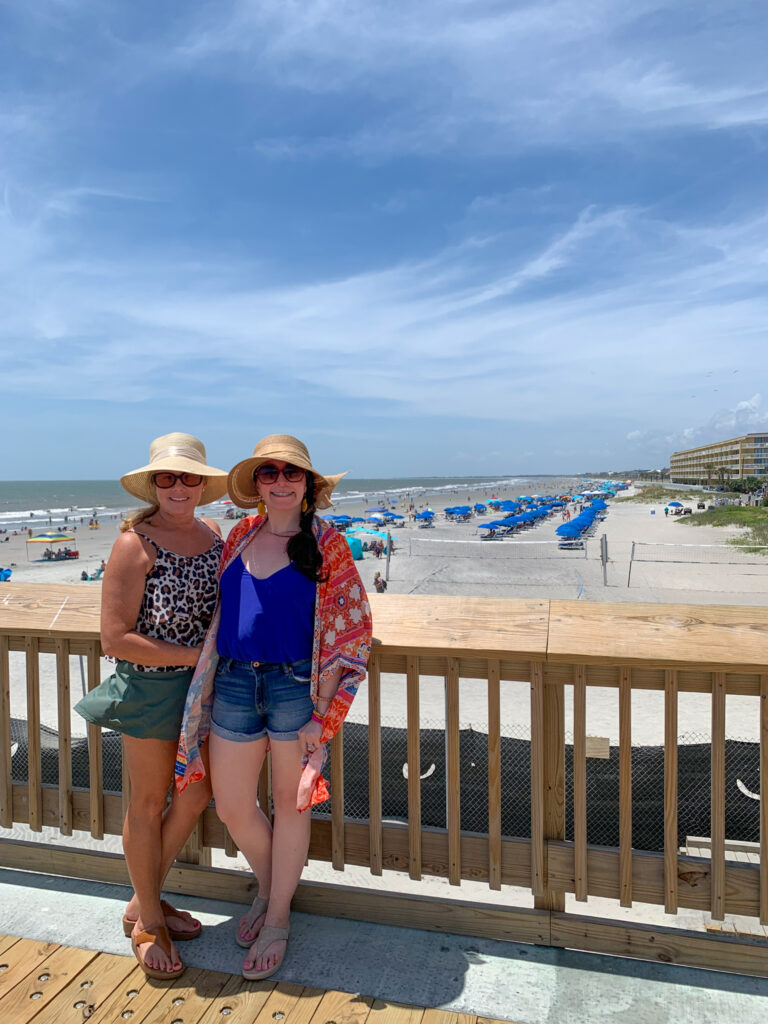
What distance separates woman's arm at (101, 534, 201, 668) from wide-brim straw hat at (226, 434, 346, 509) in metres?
0.36

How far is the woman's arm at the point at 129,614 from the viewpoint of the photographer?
1989mm

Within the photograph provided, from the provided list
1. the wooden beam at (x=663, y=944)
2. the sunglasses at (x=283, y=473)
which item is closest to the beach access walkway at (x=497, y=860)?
the wooden beam at (x=663, y=944)

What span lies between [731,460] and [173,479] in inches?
5080

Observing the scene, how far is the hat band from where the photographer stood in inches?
84.8

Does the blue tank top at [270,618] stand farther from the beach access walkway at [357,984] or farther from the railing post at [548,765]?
the beach access walkway at [357,984]

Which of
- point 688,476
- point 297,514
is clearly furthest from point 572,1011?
point 688,476

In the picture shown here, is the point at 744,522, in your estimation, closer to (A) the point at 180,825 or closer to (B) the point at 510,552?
(B) the point at 510,552

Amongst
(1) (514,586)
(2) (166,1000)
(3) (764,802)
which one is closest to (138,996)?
(2) (166,1000)

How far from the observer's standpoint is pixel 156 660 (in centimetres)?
200

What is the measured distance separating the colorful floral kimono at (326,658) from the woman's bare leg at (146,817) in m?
0.08

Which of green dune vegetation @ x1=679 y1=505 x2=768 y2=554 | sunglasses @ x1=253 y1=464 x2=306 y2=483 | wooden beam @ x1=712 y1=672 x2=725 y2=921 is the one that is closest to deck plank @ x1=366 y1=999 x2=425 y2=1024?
wooden beam @ x1=712 y1=672 x2=725 y2=921

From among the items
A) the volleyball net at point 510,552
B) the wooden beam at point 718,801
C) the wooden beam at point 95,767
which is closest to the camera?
the wooden beam at point 718,801

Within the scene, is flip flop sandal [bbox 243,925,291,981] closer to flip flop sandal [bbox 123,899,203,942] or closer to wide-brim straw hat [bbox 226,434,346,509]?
flip flop sandal [bbox 123,899,203,942]

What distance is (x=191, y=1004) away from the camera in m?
1.89
